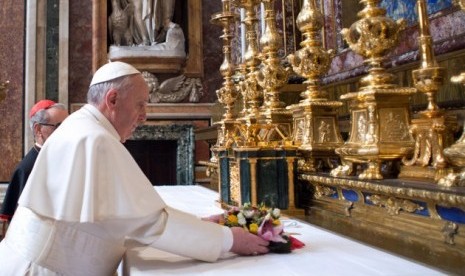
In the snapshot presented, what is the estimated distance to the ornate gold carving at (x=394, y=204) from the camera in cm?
186

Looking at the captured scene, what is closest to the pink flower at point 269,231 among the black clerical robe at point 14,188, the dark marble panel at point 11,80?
the black clerical robe at point 14,188

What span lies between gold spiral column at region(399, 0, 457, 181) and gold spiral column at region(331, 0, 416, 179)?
129 millimetres

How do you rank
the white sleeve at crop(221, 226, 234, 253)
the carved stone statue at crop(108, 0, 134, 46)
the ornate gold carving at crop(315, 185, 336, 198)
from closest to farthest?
the white sleeve at crop(221, 226, 234, 253) < the ornate gold carving at crop(315, 185, 336, 198) < the carved stone statue at crop(108, 0, 134, 46)

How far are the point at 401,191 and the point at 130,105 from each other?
1.05 meters

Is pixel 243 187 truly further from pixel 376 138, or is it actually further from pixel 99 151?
pixel 99 151

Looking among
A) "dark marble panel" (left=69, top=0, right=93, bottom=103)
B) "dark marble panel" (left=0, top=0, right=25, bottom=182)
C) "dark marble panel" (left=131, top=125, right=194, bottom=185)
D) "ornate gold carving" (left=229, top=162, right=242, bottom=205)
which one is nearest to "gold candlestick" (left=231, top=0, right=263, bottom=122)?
"ornate gold carving" (left=229, top=162, right=242, bottom=205)

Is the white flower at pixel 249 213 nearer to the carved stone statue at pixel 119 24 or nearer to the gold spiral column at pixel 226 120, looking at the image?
the gold spiral column at pixel 226 120

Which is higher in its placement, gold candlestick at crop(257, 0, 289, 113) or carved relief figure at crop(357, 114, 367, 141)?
gold candlestick at crop(257, 0, 289, 113)

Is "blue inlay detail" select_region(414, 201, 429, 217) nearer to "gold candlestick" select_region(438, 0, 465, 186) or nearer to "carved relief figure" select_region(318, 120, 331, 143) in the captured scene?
"gold candlestick" select_region(438, 0, 465, 186)

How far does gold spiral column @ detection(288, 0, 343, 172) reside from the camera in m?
2.81

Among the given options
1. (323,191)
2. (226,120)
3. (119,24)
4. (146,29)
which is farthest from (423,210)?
(119,24)

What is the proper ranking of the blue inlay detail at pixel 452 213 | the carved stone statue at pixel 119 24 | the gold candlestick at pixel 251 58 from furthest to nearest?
the carved stone statue at pixel 119 24 < the gold candlestick at pixel 251 58 < the blue inlay detail at pixel 452 213

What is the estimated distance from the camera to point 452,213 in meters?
1.66

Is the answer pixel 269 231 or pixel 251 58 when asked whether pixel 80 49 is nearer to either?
pixel 251 58
